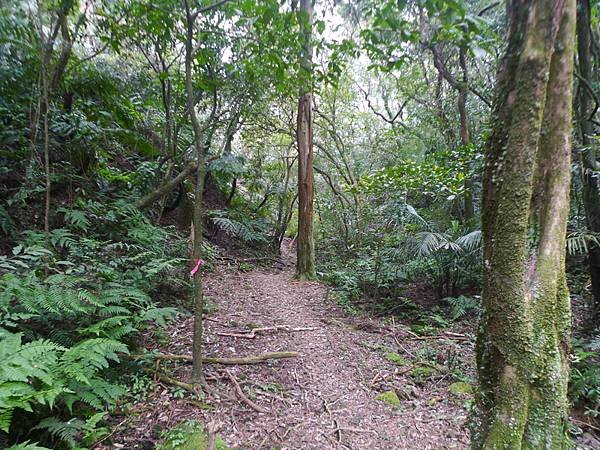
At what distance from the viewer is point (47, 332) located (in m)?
2.84

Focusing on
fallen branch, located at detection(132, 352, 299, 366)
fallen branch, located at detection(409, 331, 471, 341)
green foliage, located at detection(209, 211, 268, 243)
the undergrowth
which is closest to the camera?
the undergrowth

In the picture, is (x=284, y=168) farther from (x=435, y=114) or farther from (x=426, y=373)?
(x=426, y=373)

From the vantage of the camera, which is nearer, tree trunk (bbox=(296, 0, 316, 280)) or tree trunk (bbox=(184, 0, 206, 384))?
tree trunk (bbox=(184, 0, 206, 384))

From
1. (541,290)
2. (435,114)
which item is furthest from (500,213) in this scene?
(435,114)

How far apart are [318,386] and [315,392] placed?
0.11m

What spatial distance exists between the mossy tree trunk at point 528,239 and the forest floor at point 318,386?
0.87 meters

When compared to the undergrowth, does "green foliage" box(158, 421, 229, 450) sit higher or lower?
lower

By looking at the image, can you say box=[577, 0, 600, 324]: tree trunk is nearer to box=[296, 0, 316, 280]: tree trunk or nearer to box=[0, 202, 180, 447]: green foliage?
box=[296, 0, 316, 280]: tree trunk

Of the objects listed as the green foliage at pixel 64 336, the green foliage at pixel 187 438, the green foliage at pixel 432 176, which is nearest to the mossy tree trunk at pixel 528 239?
the green foliage at pixel 187 438

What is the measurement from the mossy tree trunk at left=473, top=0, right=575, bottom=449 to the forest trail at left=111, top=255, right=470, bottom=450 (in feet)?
2.35

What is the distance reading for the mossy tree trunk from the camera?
178 centimetres

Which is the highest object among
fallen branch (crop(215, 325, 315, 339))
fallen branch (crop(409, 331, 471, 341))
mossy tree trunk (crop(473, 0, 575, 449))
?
mossy tree trunk (crop(473, 0, 575, 449))

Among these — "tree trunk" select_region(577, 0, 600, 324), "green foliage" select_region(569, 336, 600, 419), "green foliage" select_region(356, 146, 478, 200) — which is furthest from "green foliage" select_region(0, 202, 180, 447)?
"tree trunk" select_region(577, 0, 600, 324)

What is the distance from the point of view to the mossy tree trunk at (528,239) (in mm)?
1777
